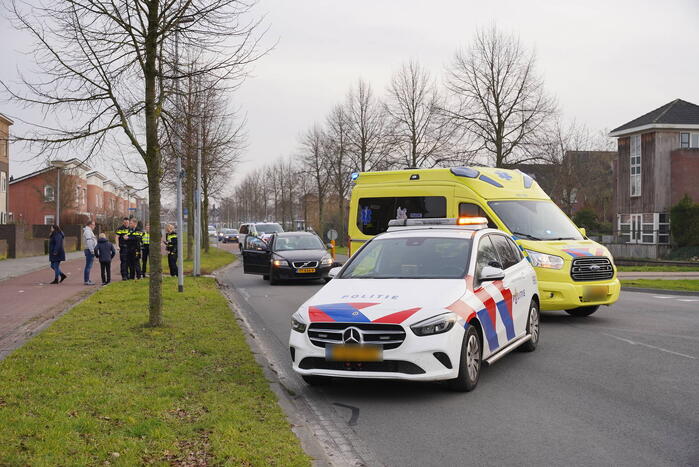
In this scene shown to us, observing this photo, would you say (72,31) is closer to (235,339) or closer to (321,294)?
(235,339)

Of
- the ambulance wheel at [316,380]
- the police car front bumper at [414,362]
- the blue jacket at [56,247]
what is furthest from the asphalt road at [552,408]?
the blue jacket at [56,247]

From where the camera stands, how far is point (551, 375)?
796 cm

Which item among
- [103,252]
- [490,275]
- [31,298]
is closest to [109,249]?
[103,252]

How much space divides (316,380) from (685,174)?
45.7m

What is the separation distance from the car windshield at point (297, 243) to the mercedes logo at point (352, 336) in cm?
1433

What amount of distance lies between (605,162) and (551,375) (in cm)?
6917

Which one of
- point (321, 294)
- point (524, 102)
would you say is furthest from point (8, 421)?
point (524, 102)

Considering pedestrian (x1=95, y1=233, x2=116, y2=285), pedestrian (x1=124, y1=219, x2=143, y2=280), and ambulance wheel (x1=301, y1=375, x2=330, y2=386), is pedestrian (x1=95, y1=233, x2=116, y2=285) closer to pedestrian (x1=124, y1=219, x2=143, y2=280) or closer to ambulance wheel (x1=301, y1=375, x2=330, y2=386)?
pedestrian (x1=124, y1=219, x2=143, y2=280)

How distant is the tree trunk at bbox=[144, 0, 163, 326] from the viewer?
Answer: 33.1 ft

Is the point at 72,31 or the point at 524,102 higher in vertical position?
the point at 524,102

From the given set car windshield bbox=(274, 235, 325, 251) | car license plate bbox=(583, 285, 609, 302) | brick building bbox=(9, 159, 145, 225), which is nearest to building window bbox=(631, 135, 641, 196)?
brick building bbox=(9, 159, 145, 225)

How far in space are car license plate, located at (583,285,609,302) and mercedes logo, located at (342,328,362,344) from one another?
20.0 feet

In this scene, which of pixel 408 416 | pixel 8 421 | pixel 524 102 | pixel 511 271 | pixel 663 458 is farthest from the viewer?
pixel 524 102

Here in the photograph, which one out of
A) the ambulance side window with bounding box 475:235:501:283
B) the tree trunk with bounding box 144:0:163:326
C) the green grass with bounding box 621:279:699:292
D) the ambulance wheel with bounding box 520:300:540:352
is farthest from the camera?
the green grass with bounding box 621:279:699:292
